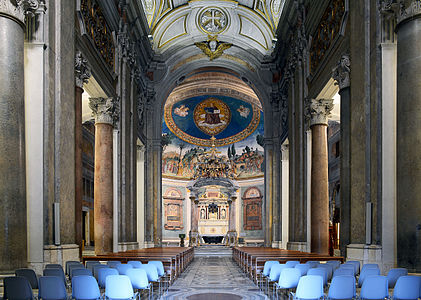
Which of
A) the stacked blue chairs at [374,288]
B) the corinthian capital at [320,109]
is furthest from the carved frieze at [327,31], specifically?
the stacked blue chairs at [374,288]

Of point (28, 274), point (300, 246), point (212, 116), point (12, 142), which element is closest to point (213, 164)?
point (212, 116)

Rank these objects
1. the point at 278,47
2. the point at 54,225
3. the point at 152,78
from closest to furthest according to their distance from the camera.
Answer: the point at 54,225
the point at 278,47
the point at 152,78

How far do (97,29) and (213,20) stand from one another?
10.8 metres

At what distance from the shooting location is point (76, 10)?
10523 millimetres

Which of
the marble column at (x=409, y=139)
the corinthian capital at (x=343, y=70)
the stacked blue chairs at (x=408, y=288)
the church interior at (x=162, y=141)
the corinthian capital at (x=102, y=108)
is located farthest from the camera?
the corinthian capital at (x=102, y=108)

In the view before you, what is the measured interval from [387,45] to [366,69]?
25.3 inches

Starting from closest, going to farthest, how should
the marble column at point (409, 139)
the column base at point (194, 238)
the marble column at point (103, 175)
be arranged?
the marble column at point (409, 139) → the marble column at point (103, 175) → the column base at point (194, 238)

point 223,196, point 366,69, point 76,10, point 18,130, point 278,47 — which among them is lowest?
point 223,196

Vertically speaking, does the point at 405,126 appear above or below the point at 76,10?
below

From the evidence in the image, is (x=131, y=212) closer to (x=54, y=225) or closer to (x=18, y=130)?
(x=54, y=225)

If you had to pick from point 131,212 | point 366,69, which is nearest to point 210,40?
point 131,212

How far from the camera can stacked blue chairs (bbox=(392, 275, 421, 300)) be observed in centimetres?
542

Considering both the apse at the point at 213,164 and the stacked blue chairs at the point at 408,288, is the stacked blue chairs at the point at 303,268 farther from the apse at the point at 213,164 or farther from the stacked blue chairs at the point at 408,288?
the apse at the point at 213,164

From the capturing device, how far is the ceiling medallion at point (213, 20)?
22.4 meters
